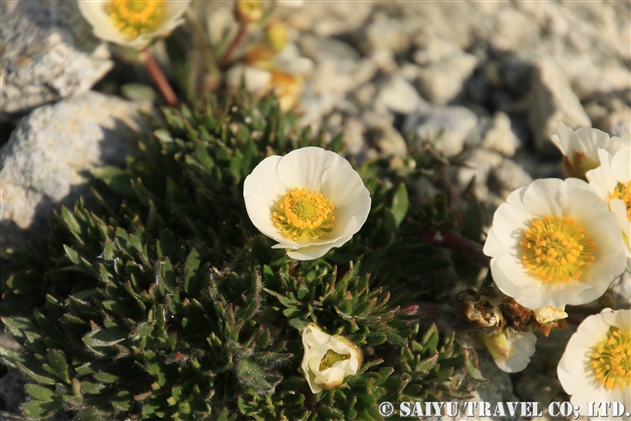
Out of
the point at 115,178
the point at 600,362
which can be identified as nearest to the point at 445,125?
the point at 600,362

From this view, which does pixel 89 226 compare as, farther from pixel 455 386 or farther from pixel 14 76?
pixel 455 386

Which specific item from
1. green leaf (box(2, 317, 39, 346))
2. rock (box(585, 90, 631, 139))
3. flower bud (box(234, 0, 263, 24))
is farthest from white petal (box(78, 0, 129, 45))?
rock (box(585, 90, 631, 139))

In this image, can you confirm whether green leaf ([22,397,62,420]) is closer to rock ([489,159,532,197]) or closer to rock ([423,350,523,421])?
rock ([423,350,523,421])

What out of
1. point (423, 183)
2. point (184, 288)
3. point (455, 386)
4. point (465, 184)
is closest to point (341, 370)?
point (455, 386)

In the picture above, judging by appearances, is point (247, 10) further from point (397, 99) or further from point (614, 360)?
point (614, 360)

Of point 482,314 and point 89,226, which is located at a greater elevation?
point 89,226

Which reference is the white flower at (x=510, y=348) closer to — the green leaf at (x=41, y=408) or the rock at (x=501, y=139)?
the rock at (x=501, y=139)
